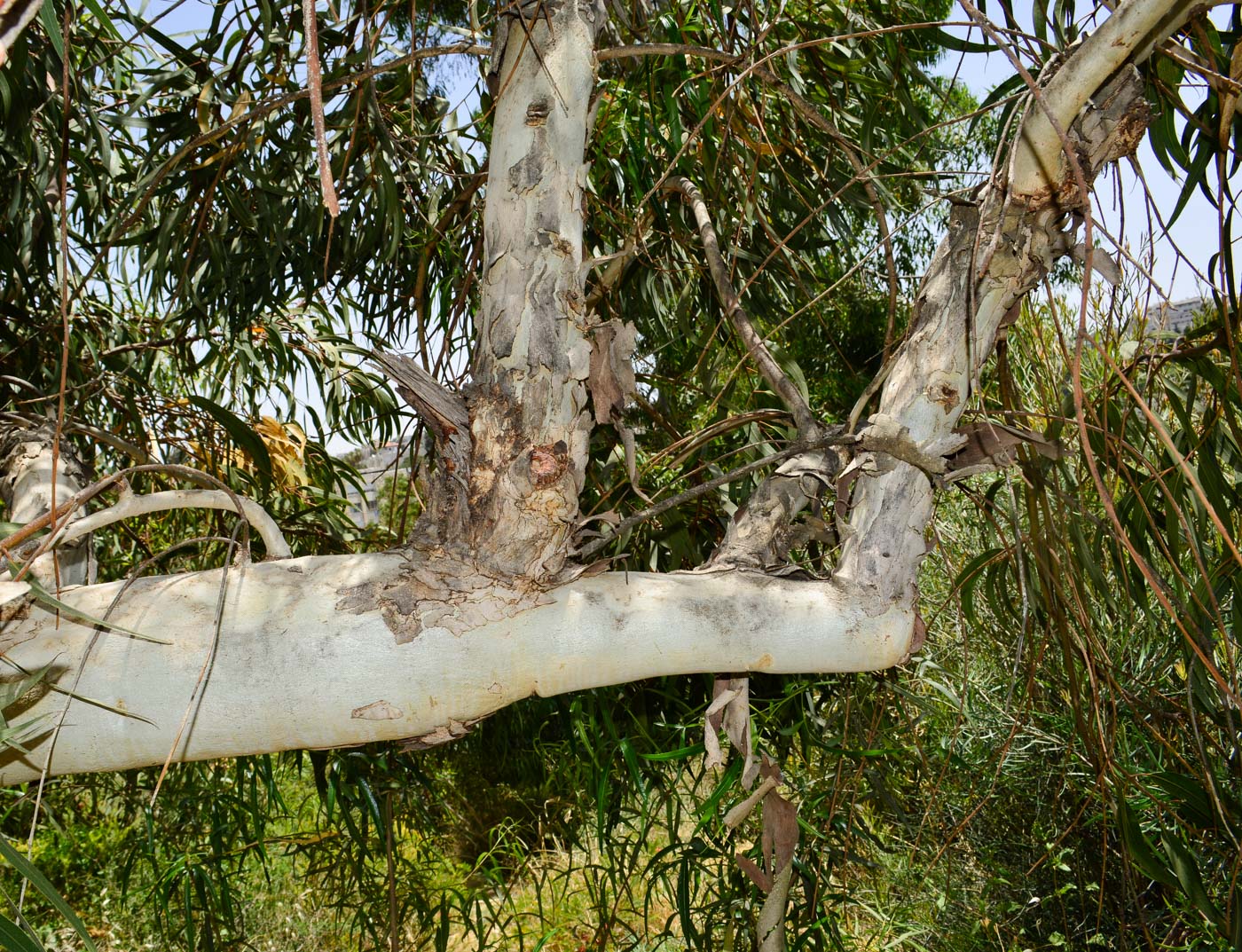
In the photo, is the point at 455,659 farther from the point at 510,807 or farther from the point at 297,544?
the point at 510,807

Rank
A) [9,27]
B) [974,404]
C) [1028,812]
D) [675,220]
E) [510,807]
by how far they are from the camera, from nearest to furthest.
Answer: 1. [9,27]
2. [974,404]
3. [675,220]
4. [1028,812]
5. [510,807]

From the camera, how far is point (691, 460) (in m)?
1.68

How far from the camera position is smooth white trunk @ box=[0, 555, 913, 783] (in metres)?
0.66

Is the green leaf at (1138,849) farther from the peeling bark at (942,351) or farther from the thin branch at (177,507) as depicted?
the thin branch at (177,507)

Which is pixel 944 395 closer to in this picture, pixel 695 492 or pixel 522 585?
pixel 695 492

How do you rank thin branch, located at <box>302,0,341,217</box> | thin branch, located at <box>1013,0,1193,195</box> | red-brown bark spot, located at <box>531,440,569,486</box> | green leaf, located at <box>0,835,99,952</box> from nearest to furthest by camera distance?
thin branch, located at <box>302,0,341,217</box> < green leaf, located at <box>0,835,99,952</box> < thin branch, located at <box>1013,0,1193,195</box> < red-brown bark spot, located at <box>531,440,569,486</box>

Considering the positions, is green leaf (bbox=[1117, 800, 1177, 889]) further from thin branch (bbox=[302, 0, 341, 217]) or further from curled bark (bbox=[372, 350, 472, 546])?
thin branch (bbox=[302, 0, 341, 217])

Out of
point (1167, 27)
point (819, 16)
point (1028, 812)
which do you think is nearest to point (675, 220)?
point (819, 16)

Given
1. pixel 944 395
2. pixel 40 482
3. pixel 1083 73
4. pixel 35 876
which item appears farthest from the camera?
pixel 40 482

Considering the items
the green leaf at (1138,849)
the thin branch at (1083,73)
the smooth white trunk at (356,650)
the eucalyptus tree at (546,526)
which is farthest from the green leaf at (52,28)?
the green leaf at (1138,849)

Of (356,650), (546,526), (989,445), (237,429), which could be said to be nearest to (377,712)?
(356,650)

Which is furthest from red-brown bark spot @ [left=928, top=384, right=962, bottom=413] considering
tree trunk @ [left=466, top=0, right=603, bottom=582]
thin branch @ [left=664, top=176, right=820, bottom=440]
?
tree trunk @ [left=466, top=0, right=603, bottom=582]

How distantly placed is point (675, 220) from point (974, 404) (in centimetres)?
64

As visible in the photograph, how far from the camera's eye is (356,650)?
2.18ft
